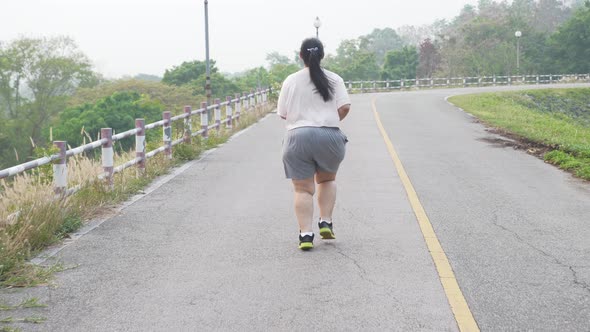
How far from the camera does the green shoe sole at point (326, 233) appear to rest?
Result: 708cm

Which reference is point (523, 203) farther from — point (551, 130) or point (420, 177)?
point (551, 130)

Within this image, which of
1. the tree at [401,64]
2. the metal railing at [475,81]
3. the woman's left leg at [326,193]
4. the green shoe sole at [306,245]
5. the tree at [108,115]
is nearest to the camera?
the green shoe sole at [306,245]

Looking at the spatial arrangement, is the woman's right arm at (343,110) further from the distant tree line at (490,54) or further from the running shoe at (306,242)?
the distant tree line at (490,54)

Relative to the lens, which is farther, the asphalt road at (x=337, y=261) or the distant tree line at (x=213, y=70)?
the distant tree line at (x=213, y=70)

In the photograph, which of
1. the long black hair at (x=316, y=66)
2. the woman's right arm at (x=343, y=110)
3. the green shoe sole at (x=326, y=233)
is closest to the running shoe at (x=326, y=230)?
the green shoe sole at (x=326, y=233)

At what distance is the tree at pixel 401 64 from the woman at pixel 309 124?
7900 centimetres

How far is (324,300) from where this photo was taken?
5297mm

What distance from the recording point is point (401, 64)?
8644 cm

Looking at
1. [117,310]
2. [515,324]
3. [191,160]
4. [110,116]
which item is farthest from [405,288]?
[110,116]

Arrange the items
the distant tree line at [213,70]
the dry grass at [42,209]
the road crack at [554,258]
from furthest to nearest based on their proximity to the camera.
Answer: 1. the distant tree line at [213,70]
2. the dry grass at [42,209]
3. the road crack at [554,258]

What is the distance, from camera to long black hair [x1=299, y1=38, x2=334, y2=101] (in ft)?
21.7

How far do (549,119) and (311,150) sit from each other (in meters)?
23.8

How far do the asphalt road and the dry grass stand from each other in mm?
278

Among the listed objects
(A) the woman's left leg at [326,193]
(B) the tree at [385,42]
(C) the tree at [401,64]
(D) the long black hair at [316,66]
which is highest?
(B) the tree at [385,42]
